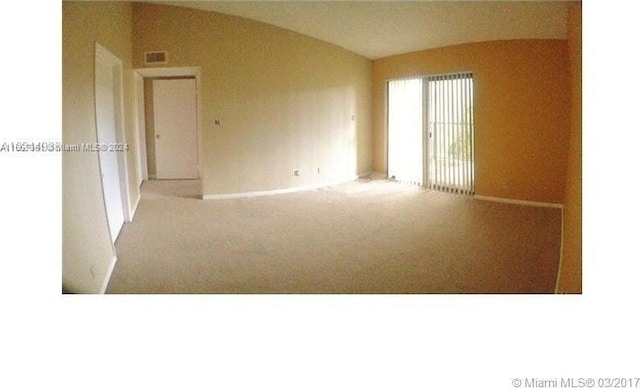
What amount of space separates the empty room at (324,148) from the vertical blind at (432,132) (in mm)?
25

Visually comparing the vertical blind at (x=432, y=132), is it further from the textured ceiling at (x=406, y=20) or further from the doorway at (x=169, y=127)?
the doorway at (x=169, y=127)

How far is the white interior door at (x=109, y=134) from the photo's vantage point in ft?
12.6

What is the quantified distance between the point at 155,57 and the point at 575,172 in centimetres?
453

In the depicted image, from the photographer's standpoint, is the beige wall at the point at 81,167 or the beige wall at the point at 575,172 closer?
the beige wall at the point at 575,172

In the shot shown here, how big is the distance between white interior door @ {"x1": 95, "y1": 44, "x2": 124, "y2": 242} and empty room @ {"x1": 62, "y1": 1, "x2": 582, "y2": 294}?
4 centimetres

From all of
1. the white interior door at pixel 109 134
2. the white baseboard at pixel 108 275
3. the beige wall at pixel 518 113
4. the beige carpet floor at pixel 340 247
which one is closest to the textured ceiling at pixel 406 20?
the beige wall at pixel 518 113

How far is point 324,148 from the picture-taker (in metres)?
A: 6.81

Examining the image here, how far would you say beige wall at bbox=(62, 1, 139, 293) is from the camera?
2424mm

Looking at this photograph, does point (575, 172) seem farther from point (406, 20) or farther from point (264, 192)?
point (264, 192)

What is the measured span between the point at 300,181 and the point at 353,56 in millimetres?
1953

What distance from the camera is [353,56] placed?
6.97m
